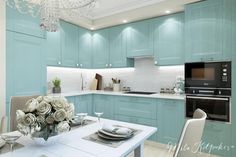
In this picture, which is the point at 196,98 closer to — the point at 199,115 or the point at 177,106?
the point at 177,106

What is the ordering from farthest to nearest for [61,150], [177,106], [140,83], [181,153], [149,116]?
1. [140,83]
2. [149,116]
3. [177,106]
4. [61,150]
5. [181,153]

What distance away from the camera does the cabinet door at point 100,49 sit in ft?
13.5

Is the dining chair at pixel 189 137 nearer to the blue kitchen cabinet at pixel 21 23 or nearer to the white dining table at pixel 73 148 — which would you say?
the white dining table at pixel 73 148

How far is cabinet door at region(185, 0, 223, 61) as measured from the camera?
255cm

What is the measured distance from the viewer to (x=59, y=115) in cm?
110

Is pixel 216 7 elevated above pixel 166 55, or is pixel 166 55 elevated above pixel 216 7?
pixel 216 7

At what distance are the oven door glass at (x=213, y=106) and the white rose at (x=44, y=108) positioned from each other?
→ 7.47ft

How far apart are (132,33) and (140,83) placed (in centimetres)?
115

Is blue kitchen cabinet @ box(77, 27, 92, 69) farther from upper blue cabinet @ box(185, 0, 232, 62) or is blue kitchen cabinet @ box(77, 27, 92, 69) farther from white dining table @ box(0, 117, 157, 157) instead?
white dining table @ box(0, 117, 157, 157)

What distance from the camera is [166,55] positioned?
127 inches

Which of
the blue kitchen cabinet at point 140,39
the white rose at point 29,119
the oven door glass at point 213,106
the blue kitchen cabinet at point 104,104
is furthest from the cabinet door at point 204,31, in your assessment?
the white rose at point 29,119

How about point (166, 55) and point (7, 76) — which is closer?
point (7, 76)

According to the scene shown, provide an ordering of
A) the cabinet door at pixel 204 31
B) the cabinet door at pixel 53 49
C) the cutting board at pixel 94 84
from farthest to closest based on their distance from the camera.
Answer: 1. the cutting board at pixel 94 84
2. the cabinet door at pixel 53 49
3. the cabinet door at pixel 204 31

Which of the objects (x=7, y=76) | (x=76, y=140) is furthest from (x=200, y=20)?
(x=7, y=76)
